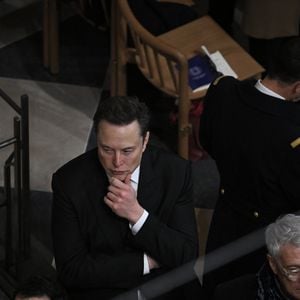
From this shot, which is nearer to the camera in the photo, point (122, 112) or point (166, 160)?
point (122, 112)

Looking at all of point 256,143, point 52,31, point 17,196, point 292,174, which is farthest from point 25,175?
point 52,31

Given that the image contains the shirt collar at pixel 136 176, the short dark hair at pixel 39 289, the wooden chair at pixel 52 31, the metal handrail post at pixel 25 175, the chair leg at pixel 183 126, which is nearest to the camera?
the short dark hair at pixel 39 289

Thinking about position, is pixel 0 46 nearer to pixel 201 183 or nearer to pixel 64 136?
pixel 64 136

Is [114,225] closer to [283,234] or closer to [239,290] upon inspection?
[239,290]

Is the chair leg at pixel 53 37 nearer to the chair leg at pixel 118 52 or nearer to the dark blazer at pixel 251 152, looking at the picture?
the chair leg at pixel 118 52

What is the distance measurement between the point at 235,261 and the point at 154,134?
1562 millimetres

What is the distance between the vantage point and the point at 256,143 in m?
3.06

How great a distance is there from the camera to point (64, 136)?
486cm

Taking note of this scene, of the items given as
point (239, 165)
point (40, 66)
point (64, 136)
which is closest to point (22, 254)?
point (64, 136)

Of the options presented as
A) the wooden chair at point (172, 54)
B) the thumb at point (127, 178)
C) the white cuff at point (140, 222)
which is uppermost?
the thumb at point (127, 178)

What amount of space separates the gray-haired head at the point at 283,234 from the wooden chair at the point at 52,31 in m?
2.57

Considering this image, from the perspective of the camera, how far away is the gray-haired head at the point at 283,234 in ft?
8.38

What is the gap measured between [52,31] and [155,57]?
1.07 m

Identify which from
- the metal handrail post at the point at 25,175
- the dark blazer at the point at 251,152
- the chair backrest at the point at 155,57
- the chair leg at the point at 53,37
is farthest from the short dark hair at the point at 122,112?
the chair leg at the point at 53,37
